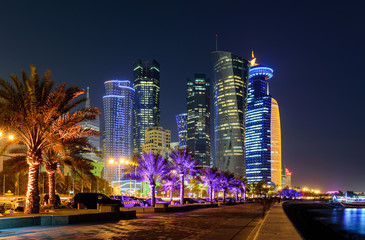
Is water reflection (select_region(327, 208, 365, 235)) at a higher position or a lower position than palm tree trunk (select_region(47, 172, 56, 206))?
lower

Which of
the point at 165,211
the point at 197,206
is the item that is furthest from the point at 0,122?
the point at 197,206

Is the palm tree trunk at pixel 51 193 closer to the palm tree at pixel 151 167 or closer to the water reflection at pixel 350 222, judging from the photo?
the palm tree at pixel 151 167

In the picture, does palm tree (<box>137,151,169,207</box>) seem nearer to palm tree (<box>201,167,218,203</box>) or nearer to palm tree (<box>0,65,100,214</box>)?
palm tree (<box>0,65,100,214</box>)

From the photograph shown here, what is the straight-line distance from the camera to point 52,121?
21.6 m

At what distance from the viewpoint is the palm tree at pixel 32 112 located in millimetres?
19922

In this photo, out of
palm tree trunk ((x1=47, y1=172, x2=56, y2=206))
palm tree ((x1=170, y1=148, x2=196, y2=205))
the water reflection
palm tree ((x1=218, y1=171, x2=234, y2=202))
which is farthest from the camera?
palm tree ((x1=218, y1=171, x2=234, y2=202))

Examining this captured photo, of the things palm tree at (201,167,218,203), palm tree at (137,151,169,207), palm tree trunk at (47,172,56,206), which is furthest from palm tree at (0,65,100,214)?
palm tree at (201,167,218,203)

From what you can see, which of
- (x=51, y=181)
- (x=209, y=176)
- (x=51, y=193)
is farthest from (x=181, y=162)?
(x=51, y=193)

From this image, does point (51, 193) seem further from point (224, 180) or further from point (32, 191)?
point (224, 180)

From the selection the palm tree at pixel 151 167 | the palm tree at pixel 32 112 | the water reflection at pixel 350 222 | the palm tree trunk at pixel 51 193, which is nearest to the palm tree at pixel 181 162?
the palm tree at pixel 151 167

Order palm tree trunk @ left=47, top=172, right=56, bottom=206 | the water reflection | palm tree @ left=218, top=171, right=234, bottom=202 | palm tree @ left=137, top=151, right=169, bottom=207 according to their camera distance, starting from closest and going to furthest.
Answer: palm tree trunk @ left=47, top=172, right=56, bottom=206
the water reflection
palm tree @ left=137, top=151, right=169, bottom=207
palm tree @ left=218, top=171, right=234, bottom=202

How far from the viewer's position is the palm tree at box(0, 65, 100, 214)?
784 inches

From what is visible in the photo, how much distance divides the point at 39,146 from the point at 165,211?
41.1ft

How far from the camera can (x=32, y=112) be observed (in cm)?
2027
